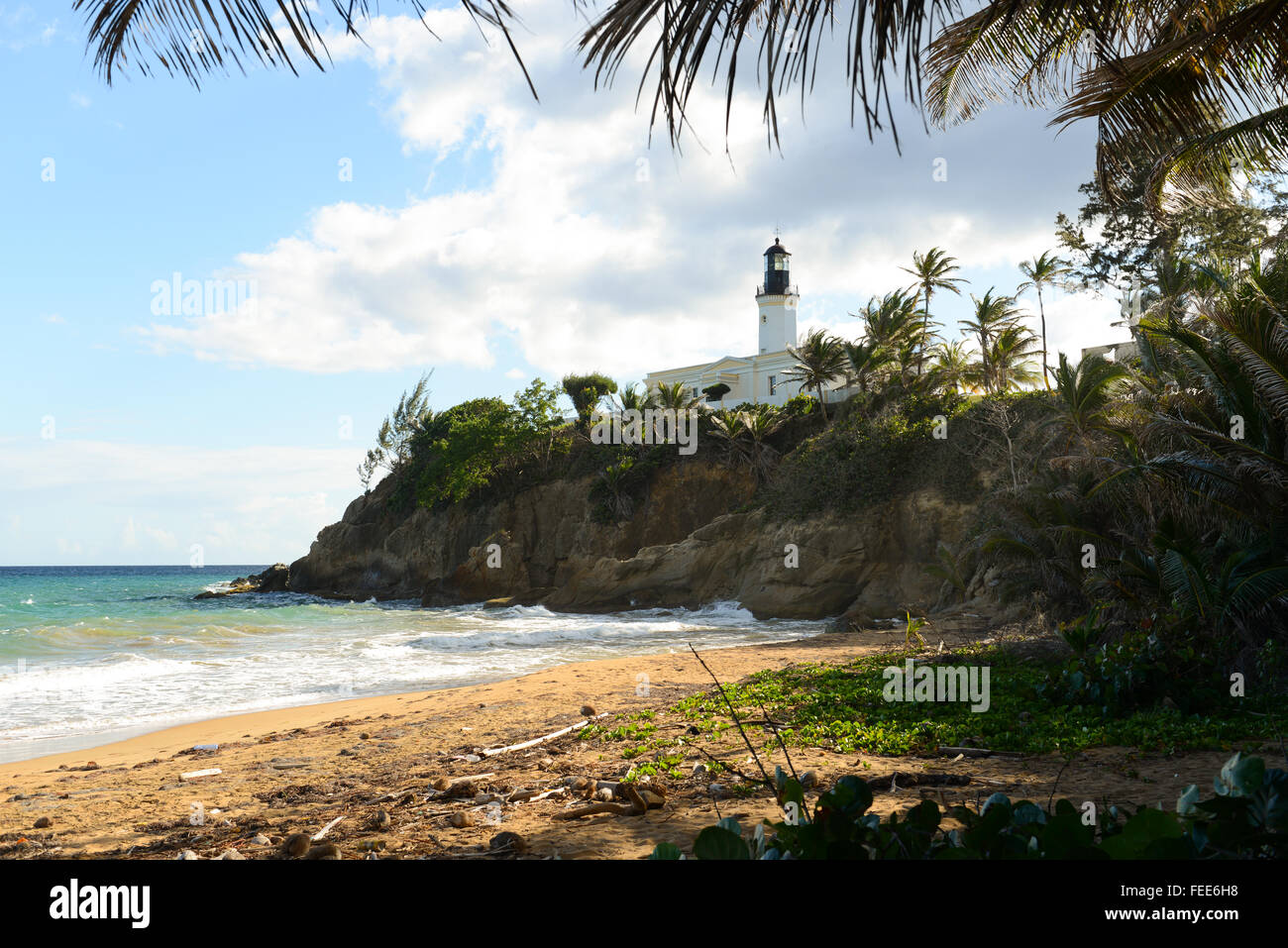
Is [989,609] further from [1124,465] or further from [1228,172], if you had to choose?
[1228,172]

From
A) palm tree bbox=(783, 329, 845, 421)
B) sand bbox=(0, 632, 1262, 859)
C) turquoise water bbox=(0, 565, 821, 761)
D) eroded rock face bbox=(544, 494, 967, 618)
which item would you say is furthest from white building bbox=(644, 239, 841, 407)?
sand bbox=(0, 632, 1262, 859)

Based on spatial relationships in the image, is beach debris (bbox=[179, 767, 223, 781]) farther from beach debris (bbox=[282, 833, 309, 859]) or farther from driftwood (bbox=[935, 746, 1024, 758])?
driftwood (bbox=[935, 746, 1024, 758])

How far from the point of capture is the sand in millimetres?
4512

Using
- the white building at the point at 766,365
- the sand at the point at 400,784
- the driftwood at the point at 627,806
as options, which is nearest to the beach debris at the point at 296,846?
the sand at the point at 400,784

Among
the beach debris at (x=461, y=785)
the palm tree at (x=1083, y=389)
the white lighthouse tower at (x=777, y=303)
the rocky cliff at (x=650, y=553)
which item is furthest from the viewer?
the white lighthouse tower at (x=777, y=303)

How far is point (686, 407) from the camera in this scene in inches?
1548

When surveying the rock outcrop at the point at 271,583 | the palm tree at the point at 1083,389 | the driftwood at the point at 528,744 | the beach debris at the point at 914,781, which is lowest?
the rock outcrop at the point at 271,583

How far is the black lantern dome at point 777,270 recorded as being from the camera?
182 ft

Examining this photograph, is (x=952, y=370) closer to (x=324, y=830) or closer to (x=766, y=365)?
(x=766, y=365)

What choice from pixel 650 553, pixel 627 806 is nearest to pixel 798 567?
pixel 650 553

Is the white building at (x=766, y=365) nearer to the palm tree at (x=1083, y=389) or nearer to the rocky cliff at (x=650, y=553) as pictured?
the rocky cliff at (x=650, y=553)

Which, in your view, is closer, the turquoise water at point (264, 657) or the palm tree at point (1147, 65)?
the palm tree at point (1147, 65)

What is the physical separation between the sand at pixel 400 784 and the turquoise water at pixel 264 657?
1.91 meters
